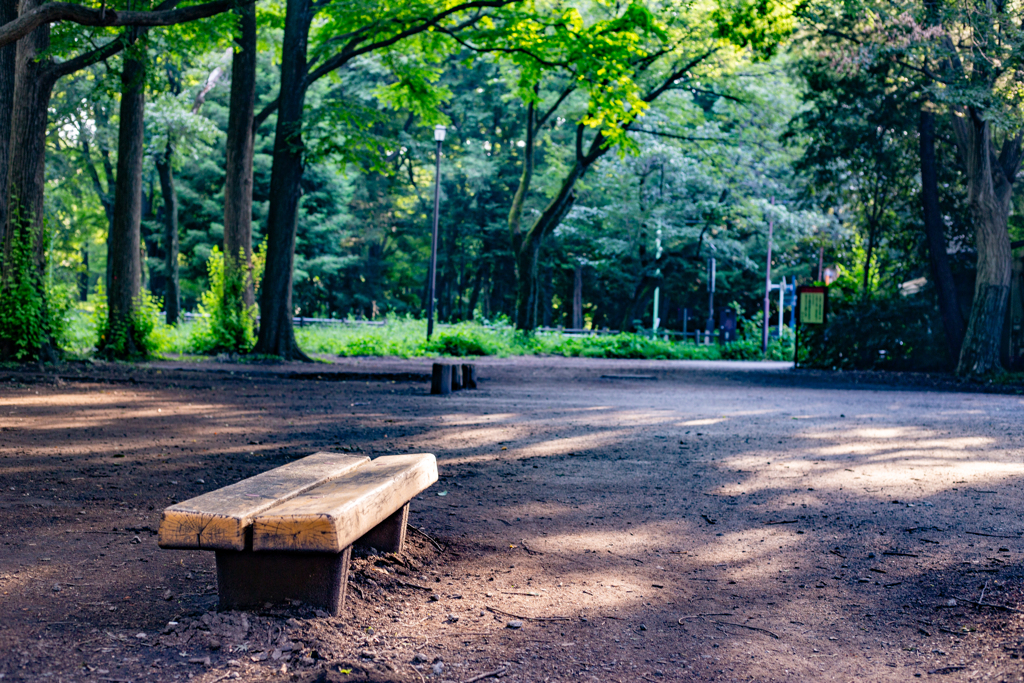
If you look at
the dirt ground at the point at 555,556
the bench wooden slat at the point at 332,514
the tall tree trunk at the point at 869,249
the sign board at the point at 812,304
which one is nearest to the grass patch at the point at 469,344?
the sign board at the point at 812,304

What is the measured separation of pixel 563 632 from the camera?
3.46 m

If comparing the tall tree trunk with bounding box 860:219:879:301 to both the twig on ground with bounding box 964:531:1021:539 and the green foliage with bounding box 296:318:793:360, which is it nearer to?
the green foliage with bounding box 296:318:793:360

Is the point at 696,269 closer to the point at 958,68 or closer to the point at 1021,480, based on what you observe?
the point at 958,68

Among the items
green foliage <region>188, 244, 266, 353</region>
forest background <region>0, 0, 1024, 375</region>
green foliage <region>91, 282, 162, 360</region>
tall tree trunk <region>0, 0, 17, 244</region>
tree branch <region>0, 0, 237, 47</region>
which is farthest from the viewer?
green foliage <region>188, 244, 266, 353</region>

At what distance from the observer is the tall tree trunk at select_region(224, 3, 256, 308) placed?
63.2ft

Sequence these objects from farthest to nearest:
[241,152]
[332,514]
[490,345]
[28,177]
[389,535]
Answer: [490,345] → [241,152] → [28,177] → [389,535] → [332,514]

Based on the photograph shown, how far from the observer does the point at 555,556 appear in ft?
14.8

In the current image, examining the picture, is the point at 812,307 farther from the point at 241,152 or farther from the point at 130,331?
the point at 130,331

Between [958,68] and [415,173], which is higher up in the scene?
[415,173]

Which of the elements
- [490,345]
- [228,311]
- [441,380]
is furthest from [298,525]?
[490,345]

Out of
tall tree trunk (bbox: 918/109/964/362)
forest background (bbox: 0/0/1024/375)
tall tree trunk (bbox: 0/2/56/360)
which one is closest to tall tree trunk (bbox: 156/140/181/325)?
forest background (bbox: 0/0/1024/375)

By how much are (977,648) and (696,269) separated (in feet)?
143

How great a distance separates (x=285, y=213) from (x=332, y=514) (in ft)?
54.6

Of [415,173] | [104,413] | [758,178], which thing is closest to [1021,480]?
[104,413]
